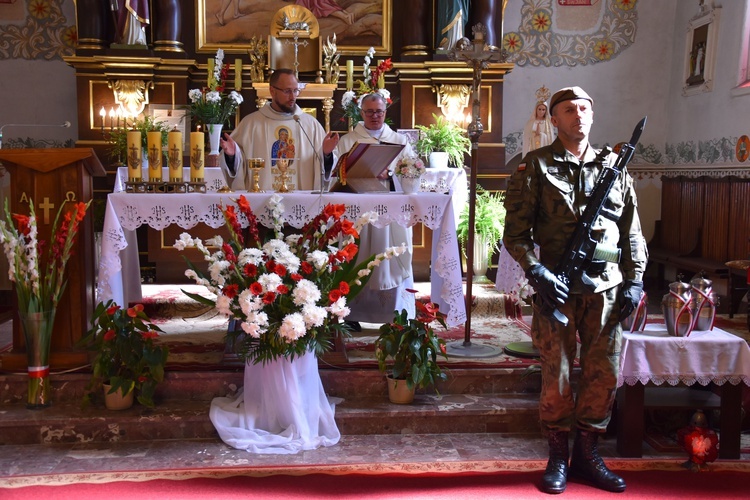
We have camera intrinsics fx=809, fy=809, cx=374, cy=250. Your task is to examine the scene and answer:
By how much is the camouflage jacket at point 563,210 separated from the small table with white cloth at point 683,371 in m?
0.66

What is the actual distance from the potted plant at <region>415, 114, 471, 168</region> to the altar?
2.42m

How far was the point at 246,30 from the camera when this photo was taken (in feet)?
28.6

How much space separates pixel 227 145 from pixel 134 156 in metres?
0.60

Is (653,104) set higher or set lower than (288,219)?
higher

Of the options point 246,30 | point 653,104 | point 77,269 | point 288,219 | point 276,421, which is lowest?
point 276,421

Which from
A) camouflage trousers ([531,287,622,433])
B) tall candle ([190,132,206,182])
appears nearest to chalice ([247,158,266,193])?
tall candle ([190,132,206,182])

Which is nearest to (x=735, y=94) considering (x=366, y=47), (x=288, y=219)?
(x=366, y=47)

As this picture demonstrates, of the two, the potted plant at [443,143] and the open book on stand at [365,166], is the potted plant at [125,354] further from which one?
the potted plant at [443,143]

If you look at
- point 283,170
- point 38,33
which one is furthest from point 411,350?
point 38,33

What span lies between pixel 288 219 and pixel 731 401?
2763 millimetres

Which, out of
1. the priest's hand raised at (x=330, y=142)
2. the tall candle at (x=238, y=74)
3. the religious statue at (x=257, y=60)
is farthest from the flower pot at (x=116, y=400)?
the religious statue at (x=257, y=60)

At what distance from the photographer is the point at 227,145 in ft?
17.6

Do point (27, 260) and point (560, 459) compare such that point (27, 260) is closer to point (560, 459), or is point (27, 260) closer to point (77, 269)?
point (77, 269)

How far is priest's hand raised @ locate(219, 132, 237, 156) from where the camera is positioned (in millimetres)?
5320
